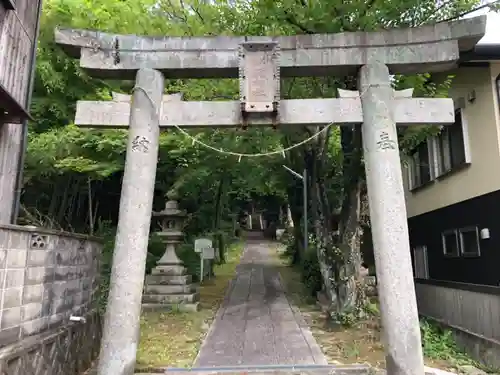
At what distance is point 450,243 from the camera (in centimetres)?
1164

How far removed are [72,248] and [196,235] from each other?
1689 cm

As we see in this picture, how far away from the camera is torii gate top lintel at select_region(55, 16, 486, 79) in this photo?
20.3 feet

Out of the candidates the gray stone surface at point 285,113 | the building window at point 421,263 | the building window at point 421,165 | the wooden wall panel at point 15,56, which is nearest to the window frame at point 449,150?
the building window at point 421,165

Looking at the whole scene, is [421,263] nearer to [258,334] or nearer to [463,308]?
[463,308]

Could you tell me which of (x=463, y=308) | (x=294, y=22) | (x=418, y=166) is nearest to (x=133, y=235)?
(x=294, y=22)

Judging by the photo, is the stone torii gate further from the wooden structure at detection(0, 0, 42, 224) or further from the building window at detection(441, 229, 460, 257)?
the building window at detection(441, 229, 460, 257)

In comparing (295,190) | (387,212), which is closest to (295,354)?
(387,212)

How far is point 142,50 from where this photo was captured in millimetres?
6289

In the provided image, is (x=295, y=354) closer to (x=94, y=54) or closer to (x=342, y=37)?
(x=342, y=37)

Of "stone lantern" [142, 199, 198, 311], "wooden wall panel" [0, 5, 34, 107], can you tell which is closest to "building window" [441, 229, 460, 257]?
"stone lantern" [142, 199, 198, 311]

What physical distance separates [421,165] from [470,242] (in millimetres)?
3282

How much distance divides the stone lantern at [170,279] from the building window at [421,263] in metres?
7.11

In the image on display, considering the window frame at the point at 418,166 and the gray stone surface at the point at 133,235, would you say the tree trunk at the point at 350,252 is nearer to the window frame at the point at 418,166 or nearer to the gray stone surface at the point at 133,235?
the window frame at the point at 418,166

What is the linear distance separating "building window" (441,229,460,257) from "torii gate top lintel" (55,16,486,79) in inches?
243
